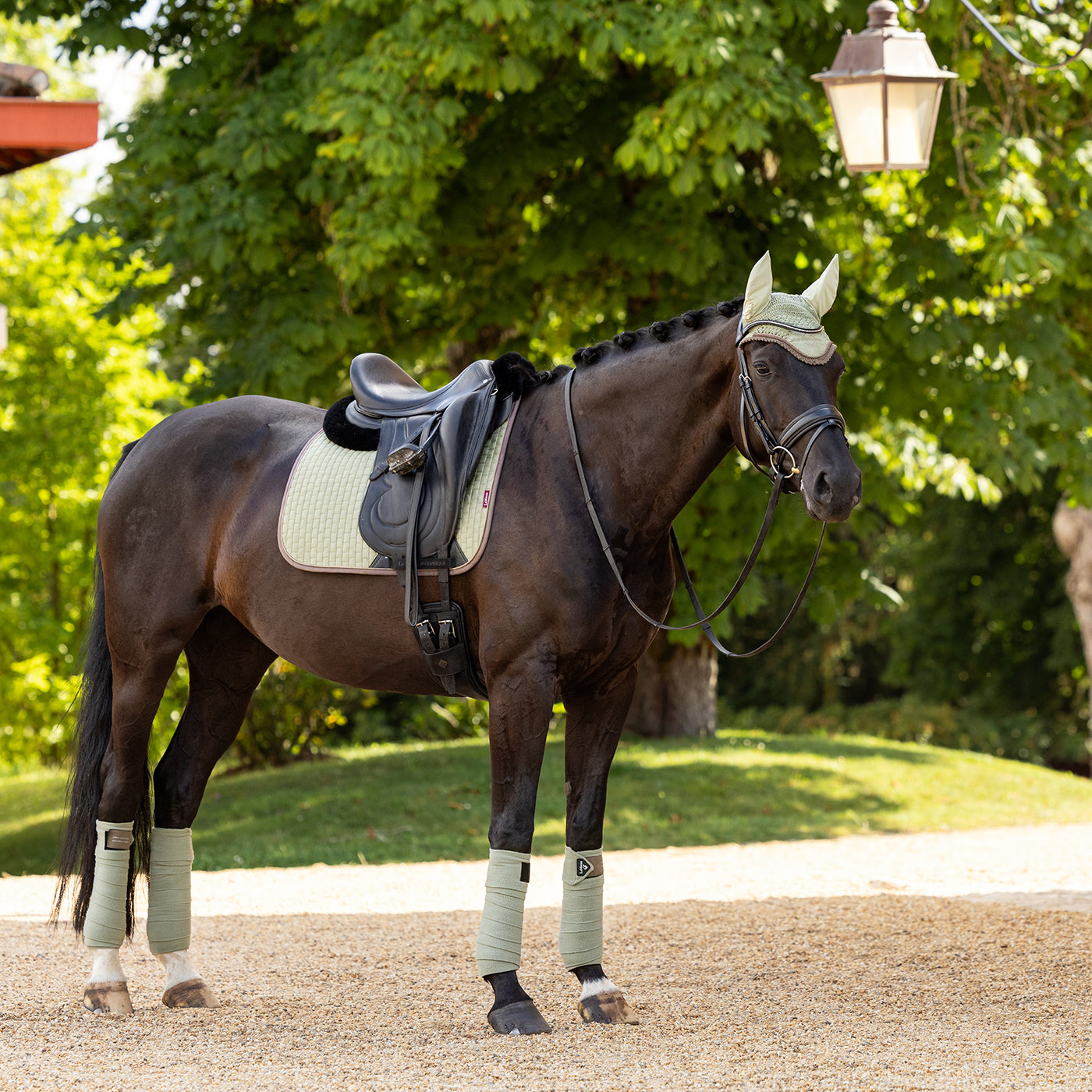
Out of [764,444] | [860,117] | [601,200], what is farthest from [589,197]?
[764,444]

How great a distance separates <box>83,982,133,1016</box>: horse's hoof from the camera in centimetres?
455

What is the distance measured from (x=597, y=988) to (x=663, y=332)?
214cm

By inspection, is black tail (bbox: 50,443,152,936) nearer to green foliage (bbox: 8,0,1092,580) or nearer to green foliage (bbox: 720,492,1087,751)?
green foliage (bbox: 8,0,1092,580)

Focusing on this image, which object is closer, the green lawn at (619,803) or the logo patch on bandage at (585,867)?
the logo patch on bandage at (585,867)

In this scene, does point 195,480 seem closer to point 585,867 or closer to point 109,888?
point 109,888

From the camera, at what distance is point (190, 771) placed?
478cm

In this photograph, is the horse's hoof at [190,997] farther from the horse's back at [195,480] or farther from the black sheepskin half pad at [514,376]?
the black sheepskin half pad at [514,376]

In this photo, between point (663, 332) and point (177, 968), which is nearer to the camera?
point (663, 332)

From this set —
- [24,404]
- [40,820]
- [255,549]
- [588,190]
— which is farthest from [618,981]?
[24,404]

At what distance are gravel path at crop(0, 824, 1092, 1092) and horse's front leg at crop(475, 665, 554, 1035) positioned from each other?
125mm

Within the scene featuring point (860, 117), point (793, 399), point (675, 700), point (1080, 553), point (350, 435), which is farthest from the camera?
point (1080, 553)

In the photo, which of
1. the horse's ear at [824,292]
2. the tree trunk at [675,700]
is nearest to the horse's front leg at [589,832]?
the horse's ear at [824,292]

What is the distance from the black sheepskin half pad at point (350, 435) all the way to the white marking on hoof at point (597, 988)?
1921mm

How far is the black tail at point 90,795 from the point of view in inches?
187
